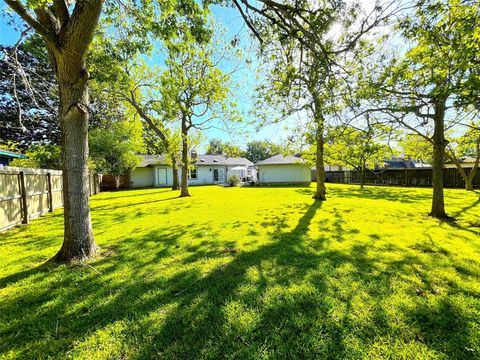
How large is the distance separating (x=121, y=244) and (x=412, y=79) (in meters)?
8.81

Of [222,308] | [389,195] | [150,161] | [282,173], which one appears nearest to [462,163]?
[389,195]

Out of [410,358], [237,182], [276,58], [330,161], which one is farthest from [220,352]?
[237,182]

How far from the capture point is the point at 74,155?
3.86 metres

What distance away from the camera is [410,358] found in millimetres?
1924

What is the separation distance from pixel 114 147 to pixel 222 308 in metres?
19.1

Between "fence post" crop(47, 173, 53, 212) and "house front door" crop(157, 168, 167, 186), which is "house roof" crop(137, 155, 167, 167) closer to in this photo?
"house front door" crop(157, 168, 167, 186)

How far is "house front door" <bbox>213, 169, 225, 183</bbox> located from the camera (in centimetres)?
2958

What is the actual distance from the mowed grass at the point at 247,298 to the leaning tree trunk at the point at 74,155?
48 cm

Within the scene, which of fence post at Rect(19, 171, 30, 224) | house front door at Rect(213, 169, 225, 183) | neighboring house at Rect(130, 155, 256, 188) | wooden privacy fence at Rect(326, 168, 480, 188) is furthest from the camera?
house front door at Rect(213, 169, 225, 183)

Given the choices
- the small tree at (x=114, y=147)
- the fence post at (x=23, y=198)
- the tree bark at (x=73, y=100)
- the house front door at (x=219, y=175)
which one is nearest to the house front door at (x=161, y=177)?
the small tree at (x=114, y=147)

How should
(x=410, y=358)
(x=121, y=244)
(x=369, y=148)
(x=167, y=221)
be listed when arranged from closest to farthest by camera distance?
(x=410, y=358) → (x=121, y=244) → (x=167, y=221) → (x=369, y=148)

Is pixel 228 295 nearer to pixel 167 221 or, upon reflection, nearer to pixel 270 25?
pixel 167 221

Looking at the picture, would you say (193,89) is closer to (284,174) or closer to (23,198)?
(23,198)

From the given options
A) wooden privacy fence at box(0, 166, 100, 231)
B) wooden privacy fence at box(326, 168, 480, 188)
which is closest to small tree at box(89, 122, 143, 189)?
wooden privacy fence at box(0, 166, 100, 231)
